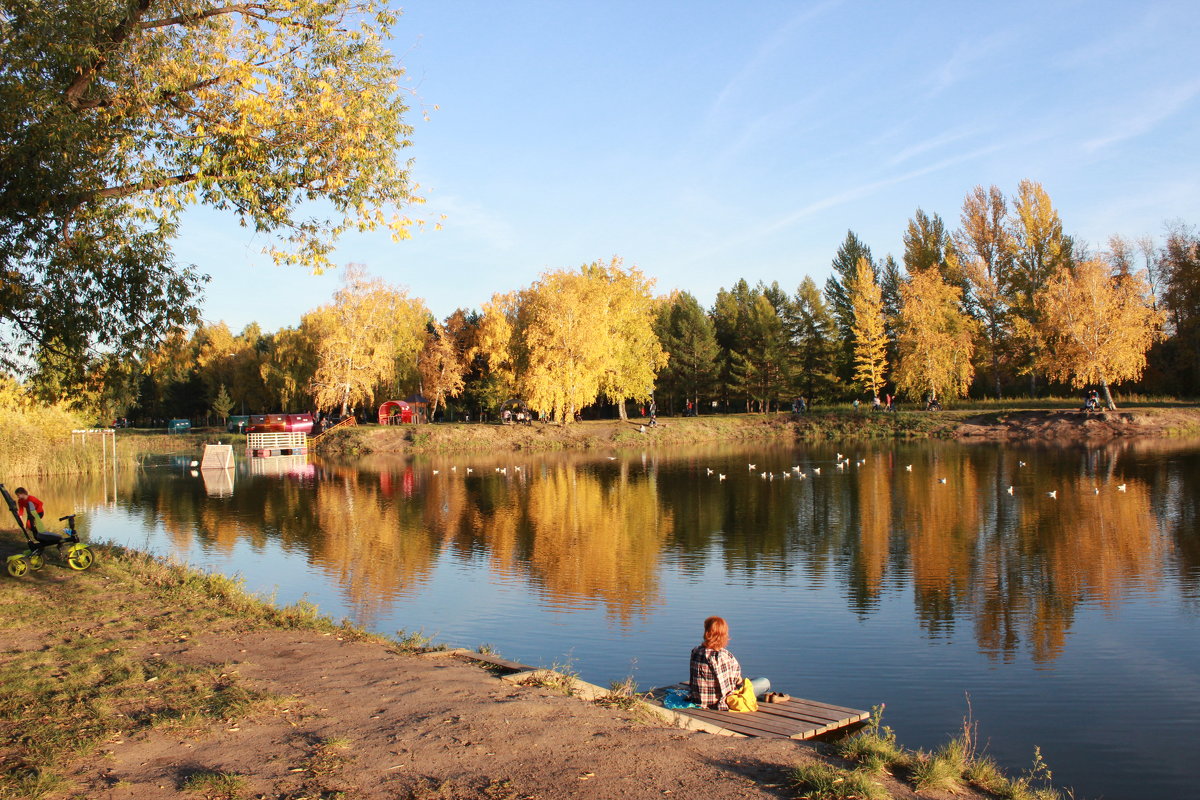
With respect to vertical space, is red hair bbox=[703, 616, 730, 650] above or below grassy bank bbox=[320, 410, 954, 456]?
below

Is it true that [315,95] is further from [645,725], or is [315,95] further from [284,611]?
[645,725]

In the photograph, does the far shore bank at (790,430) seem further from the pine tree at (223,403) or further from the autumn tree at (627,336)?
the pine tree at (223,403)

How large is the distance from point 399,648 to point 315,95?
7.04m

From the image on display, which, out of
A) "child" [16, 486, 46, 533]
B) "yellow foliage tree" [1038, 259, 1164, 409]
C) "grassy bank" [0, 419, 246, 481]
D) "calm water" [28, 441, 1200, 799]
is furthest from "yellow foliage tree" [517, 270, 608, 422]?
"child" [16, 486, 46, 533]

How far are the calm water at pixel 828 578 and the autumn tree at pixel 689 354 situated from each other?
129 ft

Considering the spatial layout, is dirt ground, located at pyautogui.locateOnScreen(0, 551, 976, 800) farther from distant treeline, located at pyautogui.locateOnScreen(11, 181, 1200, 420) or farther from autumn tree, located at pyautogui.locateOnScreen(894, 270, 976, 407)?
autumn tree, located at pyautogui.locateOnScreen(894, 270, 976, 407)

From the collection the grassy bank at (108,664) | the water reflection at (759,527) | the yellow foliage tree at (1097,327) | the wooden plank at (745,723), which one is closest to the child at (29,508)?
the grassy bank at (108,664)

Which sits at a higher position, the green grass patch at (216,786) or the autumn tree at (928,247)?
the autumn tree at (928,247)

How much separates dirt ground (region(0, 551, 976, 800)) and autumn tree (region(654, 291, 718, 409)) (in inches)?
2609

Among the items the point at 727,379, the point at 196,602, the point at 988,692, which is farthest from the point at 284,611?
the point at 727,379

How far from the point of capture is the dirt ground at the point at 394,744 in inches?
223

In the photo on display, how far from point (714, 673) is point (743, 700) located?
38cm

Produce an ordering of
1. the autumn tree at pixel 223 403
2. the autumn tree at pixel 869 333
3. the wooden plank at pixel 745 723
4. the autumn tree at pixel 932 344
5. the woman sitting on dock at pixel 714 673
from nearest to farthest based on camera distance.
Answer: the wooden plank at pixel 745 723
the woman sitting on dock at pixel 714 673
the autumn tree at pixel 932 344
the autumn tree at pixel 869 333
the autumn tree at pixel 223 403

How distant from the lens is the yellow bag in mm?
8469
